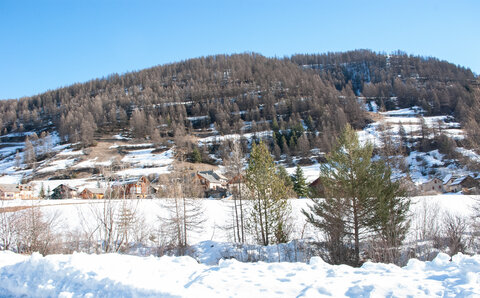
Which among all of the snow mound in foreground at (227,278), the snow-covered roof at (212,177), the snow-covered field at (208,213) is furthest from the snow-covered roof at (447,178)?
the snow mound in foreground at (227,278)

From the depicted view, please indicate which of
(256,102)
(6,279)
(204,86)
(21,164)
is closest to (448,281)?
(6,279)

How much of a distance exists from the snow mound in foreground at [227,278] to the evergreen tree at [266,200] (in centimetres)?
1470

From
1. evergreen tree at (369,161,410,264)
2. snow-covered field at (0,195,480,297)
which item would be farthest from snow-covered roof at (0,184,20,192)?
evergreen tree at (369,161,410,264)

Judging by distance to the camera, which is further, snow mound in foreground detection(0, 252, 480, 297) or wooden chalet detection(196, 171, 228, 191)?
wooden chalet detection(196, 171, 228, 191)

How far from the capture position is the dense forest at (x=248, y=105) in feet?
392

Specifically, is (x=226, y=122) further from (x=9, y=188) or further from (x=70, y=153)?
(x=9, y=188)

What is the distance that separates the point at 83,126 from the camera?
115m

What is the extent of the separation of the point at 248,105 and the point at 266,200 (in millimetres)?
138210

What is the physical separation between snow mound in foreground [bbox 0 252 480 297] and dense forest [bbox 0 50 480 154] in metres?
90.7

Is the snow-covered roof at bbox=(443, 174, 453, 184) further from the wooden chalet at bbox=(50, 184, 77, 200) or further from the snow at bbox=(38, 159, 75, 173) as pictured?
the snow at bbox=(38, 159, 75, 173)

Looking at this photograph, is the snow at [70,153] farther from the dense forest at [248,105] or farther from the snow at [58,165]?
the dense forest at [248,105]

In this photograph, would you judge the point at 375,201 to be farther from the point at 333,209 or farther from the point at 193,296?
the point at 193,296

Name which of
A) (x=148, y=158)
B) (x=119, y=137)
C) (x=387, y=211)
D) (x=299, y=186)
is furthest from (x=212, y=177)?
(x=119, y=137)

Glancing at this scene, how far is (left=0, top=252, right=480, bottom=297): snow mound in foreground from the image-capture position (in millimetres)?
5121
